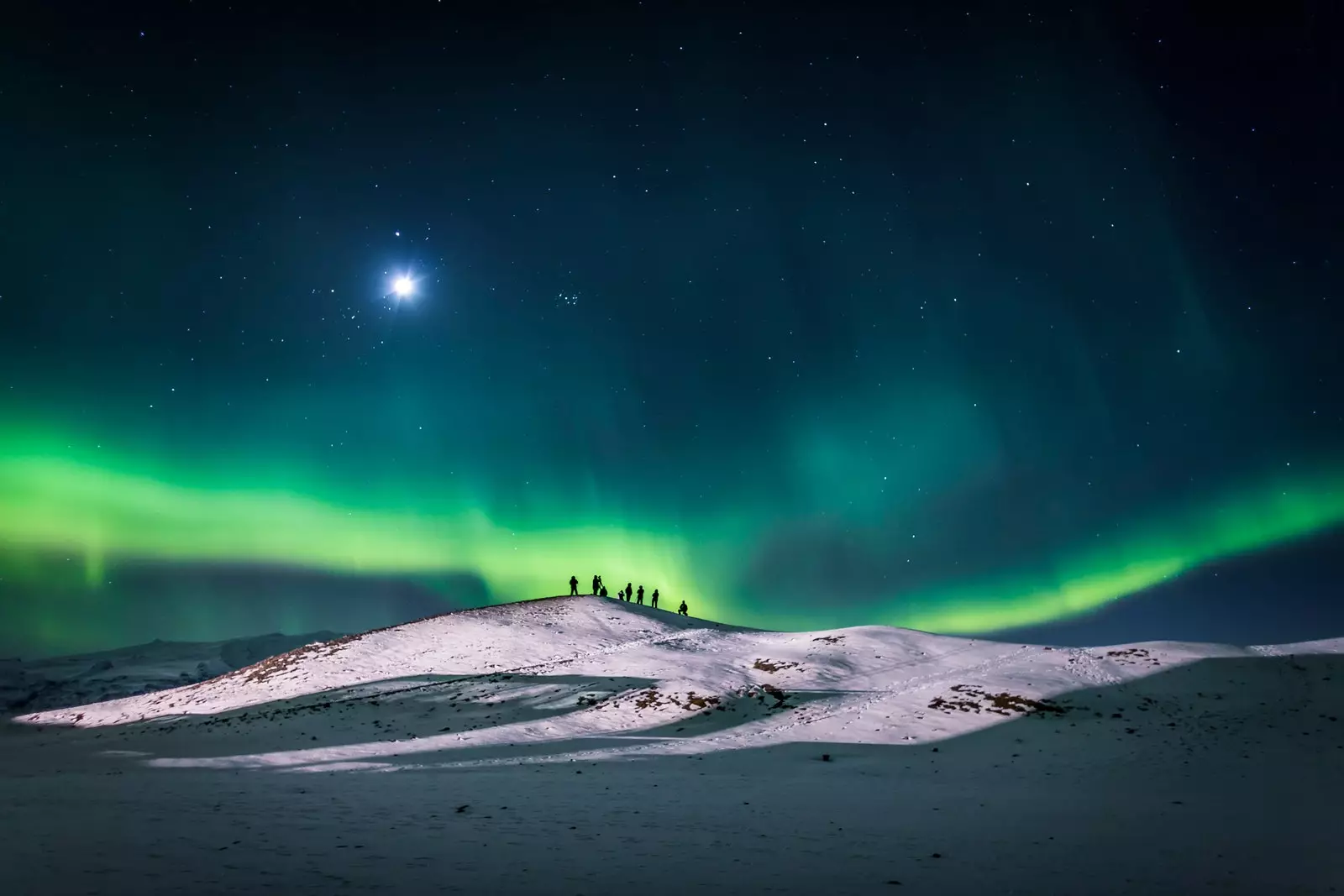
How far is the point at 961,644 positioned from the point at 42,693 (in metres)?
101

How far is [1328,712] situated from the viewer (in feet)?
82.4

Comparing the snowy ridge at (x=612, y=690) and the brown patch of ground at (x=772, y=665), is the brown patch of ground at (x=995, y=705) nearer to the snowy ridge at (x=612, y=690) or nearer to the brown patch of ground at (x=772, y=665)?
the snowy ridge at (x=612, y=690)

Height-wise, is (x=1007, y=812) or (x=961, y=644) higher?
(x=961, y=644)

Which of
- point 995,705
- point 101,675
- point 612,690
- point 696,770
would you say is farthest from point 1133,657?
point 101,675

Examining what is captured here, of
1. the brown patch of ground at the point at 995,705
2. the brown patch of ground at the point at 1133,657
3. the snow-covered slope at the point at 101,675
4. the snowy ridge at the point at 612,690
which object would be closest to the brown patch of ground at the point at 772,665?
the snowy ridge at the point at 612,690

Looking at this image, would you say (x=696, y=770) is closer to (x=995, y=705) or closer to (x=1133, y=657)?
(x=995, y=705)

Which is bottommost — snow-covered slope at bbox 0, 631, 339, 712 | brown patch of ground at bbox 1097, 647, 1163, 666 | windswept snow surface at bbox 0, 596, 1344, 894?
snow-covered slope at bbox 0, 631, 339, 712

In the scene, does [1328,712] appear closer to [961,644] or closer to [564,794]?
[961,644]

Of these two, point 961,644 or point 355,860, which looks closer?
point 355,860

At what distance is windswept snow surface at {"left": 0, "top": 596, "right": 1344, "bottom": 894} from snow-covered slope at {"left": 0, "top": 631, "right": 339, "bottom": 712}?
154ft

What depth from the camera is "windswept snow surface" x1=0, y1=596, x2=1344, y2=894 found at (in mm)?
8711

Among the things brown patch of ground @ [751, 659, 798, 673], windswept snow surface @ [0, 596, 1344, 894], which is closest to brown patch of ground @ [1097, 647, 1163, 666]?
windswept snow surface @ [0, 596, 1344, 894]

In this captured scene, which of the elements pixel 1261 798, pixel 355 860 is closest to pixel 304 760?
pixel 355 860

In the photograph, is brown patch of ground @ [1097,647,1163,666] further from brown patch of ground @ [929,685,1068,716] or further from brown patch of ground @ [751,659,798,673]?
brown patch of ground @ [751,659,798,673]
